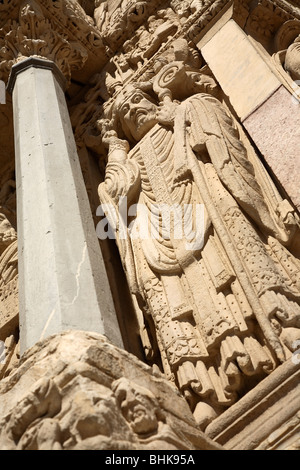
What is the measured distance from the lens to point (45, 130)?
4422mm

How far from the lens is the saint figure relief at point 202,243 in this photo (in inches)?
133

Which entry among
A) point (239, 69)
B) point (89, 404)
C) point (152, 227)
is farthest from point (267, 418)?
point (239, 69)

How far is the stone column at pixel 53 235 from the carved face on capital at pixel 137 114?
759mm

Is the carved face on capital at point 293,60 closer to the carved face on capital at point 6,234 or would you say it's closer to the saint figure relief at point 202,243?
the saint figure relief at point 202,243

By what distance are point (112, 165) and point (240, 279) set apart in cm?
206

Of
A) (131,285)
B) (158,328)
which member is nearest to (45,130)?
(131,285)

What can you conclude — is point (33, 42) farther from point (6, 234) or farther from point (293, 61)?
point (293, 61)

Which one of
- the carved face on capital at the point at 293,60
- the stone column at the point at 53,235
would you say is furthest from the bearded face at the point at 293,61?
the stone column at the point at 53,235

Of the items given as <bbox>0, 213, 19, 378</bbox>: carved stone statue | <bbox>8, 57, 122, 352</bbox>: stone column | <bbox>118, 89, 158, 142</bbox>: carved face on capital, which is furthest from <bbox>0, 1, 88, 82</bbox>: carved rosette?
<bbox>0, 213, 19, 378</bbox>: carved stone statue

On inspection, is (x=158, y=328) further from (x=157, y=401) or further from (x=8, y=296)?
(x=8, y=296)

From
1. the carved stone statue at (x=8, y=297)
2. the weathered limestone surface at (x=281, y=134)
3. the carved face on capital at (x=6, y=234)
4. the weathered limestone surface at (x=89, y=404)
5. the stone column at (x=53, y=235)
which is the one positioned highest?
the weathered limestone surface at (x=281, y=134)

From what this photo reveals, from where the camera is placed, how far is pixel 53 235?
11.2 ft

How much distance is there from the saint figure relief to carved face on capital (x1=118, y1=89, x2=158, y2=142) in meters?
0.01

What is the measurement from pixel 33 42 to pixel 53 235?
2.85 metres
